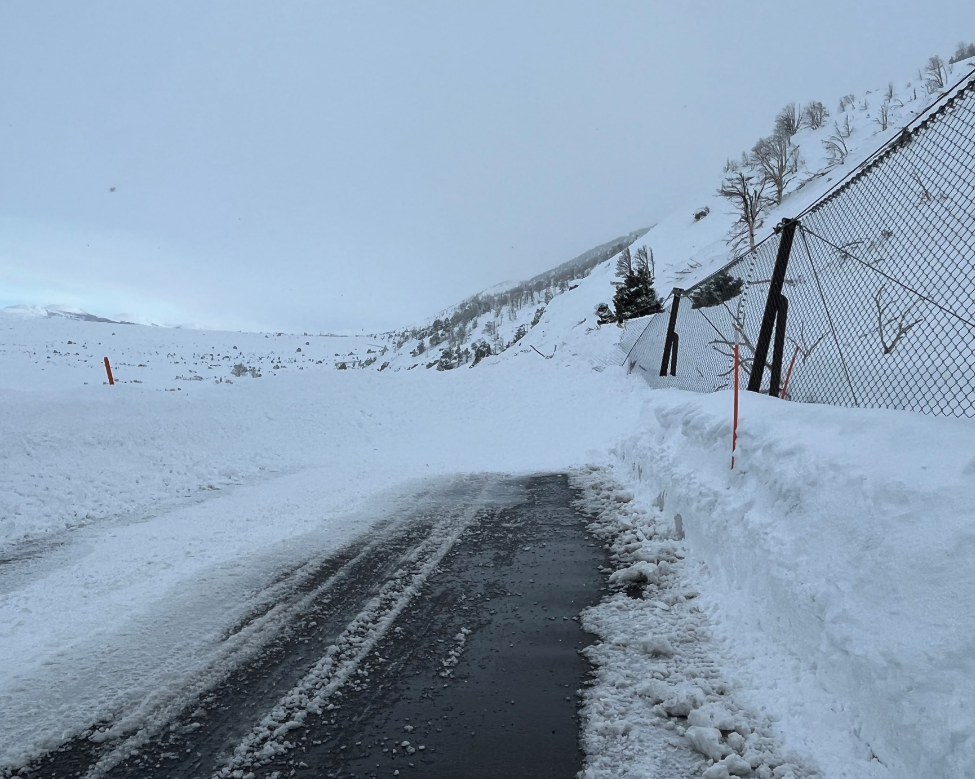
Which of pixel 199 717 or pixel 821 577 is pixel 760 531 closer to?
pixel 821 577

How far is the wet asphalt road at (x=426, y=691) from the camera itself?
239 centimetres

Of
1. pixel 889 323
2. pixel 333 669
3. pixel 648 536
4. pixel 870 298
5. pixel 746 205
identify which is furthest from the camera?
pixel 746 205

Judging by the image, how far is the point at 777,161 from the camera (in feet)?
131

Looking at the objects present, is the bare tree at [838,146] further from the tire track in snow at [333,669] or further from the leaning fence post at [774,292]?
the tire track in snow at [333,669]

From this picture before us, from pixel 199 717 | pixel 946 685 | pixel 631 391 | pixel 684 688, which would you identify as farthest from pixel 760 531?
pixel 631 391

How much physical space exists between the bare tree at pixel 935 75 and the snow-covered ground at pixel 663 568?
156 feet

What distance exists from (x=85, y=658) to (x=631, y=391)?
13.3 m

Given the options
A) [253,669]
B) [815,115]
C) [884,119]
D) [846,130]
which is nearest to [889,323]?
[253,669]

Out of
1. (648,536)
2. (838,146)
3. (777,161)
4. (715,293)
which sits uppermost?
(838,146)


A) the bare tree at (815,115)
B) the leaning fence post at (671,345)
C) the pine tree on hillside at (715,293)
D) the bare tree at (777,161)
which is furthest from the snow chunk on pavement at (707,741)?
the bare tree at (815,115)

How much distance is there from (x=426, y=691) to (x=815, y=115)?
61.8 metres

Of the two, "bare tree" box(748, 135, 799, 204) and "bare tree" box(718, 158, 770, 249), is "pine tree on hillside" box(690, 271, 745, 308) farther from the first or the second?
"bare tree" box(748, 135, 799, 204)

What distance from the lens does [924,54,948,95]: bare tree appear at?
1555 inches

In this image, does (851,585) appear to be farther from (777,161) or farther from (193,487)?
(777,161)
